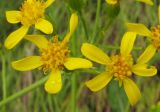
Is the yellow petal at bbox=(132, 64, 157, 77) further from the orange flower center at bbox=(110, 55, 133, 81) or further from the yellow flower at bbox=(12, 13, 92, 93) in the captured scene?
the yellow flower at bbox=(12, 13, 92, 93)

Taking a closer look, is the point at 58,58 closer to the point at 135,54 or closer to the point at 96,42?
the point at 96,42

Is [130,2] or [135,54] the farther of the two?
[130,2]

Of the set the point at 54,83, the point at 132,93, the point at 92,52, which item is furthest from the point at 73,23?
the point at 132,93

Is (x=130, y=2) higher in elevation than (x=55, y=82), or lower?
lower

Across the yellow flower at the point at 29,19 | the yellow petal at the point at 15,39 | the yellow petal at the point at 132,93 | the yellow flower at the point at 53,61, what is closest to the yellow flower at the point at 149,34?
the yellow petal at the point at 132,93

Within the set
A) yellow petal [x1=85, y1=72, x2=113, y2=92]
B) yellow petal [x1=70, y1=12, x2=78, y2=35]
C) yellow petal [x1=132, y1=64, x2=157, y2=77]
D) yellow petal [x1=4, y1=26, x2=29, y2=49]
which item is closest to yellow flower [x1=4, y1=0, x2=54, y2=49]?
yellow petal [x1=4, y1=26, x2=29, y2=49]

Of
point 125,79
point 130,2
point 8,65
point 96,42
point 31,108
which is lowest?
point 31,108

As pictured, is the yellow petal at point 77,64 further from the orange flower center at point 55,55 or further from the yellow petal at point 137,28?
the yellow petal at point 137,28

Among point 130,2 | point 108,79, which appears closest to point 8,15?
point 108,79
